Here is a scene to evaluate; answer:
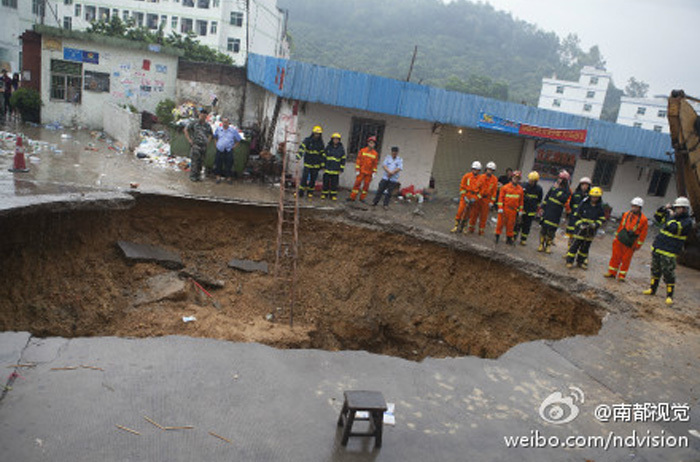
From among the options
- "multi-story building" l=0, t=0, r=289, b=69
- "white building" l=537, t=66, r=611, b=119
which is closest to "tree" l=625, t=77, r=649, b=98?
"white building" l=537, t=66, r=611, b=119

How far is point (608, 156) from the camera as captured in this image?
16.5 metres

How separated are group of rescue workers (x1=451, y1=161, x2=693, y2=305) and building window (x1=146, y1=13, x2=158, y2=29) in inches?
1708

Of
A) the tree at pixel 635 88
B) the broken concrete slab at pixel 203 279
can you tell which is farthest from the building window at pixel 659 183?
the tree at pixel 635 88

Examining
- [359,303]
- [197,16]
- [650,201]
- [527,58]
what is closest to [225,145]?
[359,303]

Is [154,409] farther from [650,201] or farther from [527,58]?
[527,58]

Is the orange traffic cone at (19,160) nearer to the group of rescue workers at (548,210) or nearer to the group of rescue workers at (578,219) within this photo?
the group of rescue workers at (548,210)

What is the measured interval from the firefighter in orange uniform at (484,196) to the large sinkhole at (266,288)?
1352mm

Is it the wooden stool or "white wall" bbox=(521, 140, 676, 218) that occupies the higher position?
"white wall" bbox=(521, 140, 676, 218)

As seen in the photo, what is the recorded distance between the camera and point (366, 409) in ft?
11.6

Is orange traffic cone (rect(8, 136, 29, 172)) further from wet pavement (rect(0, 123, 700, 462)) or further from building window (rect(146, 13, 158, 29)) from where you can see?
building window (rect(146, 13, 158, 29))

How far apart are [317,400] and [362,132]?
10.5 metres

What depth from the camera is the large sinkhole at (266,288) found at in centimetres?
709

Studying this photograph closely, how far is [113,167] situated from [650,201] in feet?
59.6

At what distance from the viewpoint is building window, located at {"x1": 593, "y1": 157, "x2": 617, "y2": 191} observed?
54.2 ft
